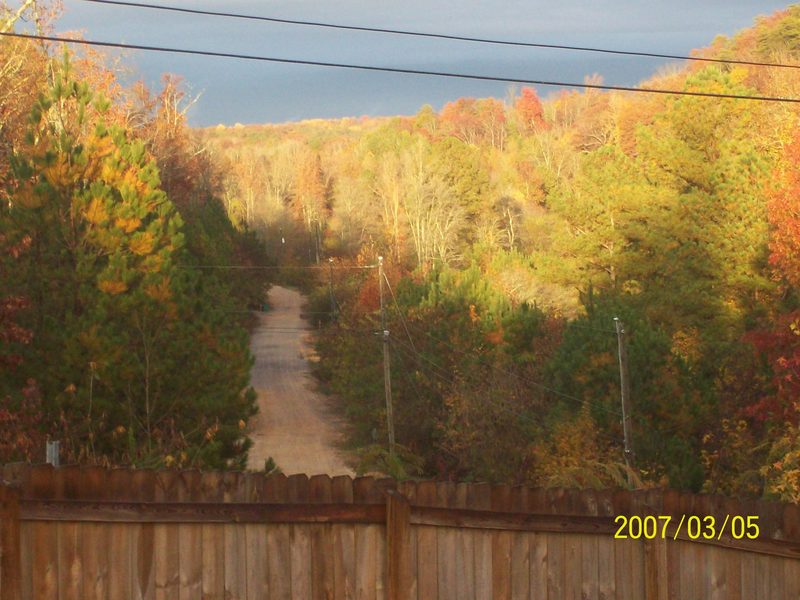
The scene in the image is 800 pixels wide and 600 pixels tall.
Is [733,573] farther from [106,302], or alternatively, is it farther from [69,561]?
[106,302]

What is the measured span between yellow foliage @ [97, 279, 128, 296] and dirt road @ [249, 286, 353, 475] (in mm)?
12518

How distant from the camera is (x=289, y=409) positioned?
45219 millimetres

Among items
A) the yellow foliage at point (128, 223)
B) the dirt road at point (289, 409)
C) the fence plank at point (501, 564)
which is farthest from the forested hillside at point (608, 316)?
the yellow foliage at point (128, 223)

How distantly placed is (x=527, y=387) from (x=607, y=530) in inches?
1033

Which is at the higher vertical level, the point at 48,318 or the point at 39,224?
the point at 39,224

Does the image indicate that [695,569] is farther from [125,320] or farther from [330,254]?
[330,254]

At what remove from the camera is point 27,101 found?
36312 mm

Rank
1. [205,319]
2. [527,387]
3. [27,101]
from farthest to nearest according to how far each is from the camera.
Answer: [27,101] → [527,387] → [205,319]

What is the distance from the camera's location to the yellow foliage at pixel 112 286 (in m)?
20.9

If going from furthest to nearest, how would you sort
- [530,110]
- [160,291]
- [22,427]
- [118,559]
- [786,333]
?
[530,110] → [786,333] → [160,291] → [22,427] → [118,559]

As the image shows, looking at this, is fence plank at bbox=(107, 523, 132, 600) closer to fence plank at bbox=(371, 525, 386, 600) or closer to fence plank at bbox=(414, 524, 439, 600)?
fence plank at bbox=(371, 525, 386, 600)

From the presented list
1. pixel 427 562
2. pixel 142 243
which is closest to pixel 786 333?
pixel 142 243

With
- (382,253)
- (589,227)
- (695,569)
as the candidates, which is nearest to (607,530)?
(695,569)

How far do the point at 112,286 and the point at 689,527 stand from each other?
1621cm
